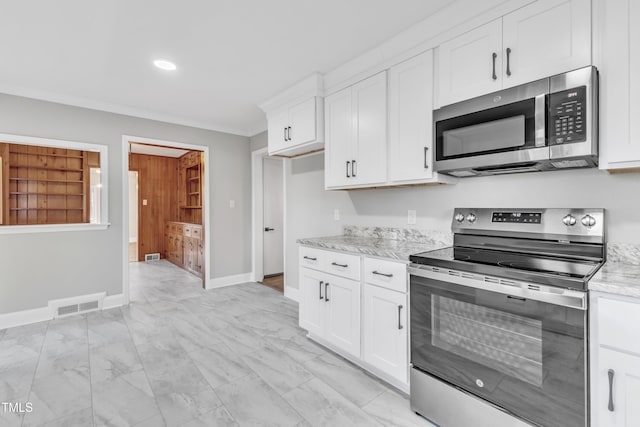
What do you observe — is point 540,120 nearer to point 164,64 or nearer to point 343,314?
point 343,314

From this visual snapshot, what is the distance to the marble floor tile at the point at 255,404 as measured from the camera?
5.86ft

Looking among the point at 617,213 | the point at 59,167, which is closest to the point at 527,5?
the point at 617,213

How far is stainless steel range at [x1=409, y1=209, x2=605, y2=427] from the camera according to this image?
1.31 metres

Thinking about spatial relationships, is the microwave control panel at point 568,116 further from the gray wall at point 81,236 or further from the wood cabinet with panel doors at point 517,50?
the gray wall at point 81,236

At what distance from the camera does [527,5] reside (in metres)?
1.66

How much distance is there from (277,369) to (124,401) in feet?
3.29

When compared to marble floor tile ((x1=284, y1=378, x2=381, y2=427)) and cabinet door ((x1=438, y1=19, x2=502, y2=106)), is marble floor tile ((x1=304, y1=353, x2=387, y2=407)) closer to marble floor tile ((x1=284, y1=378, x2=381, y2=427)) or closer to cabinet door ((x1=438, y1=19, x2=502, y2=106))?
marble floor tile ((x1=284, y1=378, x2=381, y2=427))

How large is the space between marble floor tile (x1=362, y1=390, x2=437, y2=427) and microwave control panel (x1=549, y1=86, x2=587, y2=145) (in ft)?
5.61

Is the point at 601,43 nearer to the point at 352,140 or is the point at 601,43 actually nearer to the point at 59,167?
the point at 352,140

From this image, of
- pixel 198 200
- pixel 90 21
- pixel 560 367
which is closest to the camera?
pixel 560 367

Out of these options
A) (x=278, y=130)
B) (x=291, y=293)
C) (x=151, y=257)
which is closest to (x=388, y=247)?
(x=278, y=130)

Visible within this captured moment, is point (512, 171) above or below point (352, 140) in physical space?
below

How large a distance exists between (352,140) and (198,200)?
5.05 m

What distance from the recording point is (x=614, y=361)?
122cm
